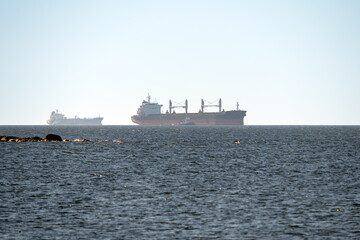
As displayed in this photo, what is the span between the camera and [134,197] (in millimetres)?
26844

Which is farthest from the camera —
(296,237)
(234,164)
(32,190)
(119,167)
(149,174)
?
(234,164)

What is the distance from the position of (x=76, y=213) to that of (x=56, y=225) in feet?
7.70

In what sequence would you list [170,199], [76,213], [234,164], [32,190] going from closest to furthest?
[76,213] < [170,199] < [32,190] < [234,164]

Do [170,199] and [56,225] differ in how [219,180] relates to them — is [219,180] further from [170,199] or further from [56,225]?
[56,225]

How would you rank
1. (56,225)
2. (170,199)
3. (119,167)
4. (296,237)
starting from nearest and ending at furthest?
(296,237) → (56,225) → (170,199) → (119,167)

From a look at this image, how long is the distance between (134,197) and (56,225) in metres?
6.96

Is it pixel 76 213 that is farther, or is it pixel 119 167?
pixel 119 167

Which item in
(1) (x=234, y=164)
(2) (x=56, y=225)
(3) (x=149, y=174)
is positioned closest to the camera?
(2) (x=56, y=225)

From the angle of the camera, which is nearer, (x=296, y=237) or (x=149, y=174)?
(x=296, y=237)

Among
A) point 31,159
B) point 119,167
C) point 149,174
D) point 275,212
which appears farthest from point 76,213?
point 31,159

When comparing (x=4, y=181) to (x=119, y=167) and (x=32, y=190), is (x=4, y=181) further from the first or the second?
(x=119, y=167)

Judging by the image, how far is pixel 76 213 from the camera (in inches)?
891

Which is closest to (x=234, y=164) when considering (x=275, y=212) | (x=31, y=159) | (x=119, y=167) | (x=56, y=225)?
(x=119, y=167)

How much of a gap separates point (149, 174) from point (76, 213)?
15251mm
